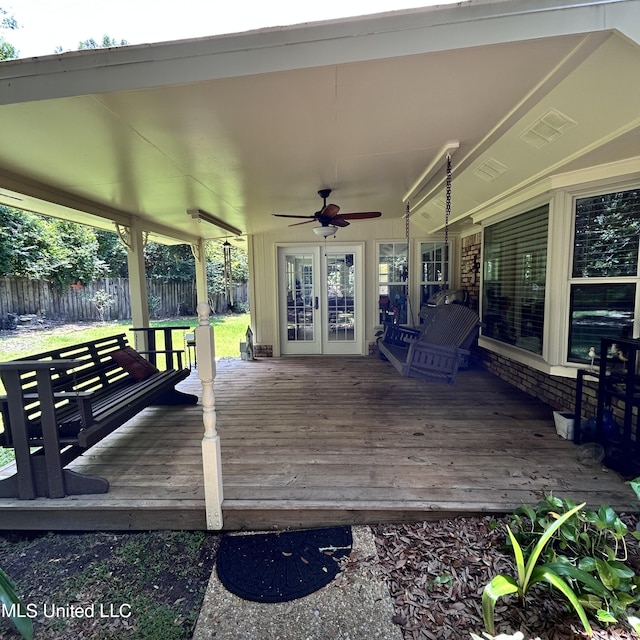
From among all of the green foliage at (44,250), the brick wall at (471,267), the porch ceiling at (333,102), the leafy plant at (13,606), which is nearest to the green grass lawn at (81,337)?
the green foliage at (44,250)

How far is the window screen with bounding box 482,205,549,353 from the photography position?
3.63 metres

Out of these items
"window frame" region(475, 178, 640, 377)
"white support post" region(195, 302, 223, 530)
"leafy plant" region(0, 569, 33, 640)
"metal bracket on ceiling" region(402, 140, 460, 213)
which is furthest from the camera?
"window frame" region(475, 178, 640, 377)

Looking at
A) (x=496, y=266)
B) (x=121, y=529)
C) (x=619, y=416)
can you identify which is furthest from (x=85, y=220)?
(x=619, y=416)

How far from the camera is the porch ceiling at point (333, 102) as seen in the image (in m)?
1.62

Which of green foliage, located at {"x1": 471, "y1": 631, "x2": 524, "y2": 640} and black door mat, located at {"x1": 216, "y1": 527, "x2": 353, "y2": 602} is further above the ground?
green foliage, located at {"x1": 471, "y1": 631, "x2": 524, "y2": 640}

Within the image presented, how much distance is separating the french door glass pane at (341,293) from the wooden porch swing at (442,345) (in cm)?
149

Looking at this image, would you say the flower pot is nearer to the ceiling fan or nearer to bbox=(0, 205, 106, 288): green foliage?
the ceiling fan

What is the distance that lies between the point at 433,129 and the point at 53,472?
3.44 metres

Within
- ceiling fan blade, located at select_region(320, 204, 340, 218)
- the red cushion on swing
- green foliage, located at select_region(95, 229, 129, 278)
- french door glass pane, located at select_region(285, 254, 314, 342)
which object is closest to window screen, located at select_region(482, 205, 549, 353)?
ceiling fan blade, located at select_region(320, 204, 340, 218)

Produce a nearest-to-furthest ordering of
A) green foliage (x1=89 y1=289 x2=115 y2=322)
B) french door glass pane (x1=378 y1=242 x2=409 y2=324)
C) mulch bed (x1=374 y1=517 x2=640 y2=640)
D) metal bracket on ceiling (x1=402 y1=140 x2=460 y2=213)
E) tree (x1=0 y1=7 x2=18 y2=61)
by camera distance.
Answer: mulch bed (x1=374 y1=517 x2=640 y2=640)
metal bracket on ceiling (x1=402 y1=140 x2=460 y2=213)
french door glass pane (x1=378 y1=242 x2=409 y2=324)
green foliage (x1=89 y1=289 x2=115 y2=322)
tree (x1=0 y1=7 x2=18 y2=61)

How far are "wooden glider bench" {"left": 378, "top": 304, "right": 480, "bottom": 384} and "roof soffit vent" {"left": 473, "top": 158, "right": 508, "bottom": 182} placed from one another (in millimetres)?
1469

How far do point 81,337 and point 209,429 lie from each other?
8825mm

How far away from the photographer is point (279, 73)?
1.75 m

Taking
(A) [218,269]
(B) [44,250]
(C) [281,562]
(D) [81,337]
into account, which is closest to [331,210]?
(C) [281,562]
